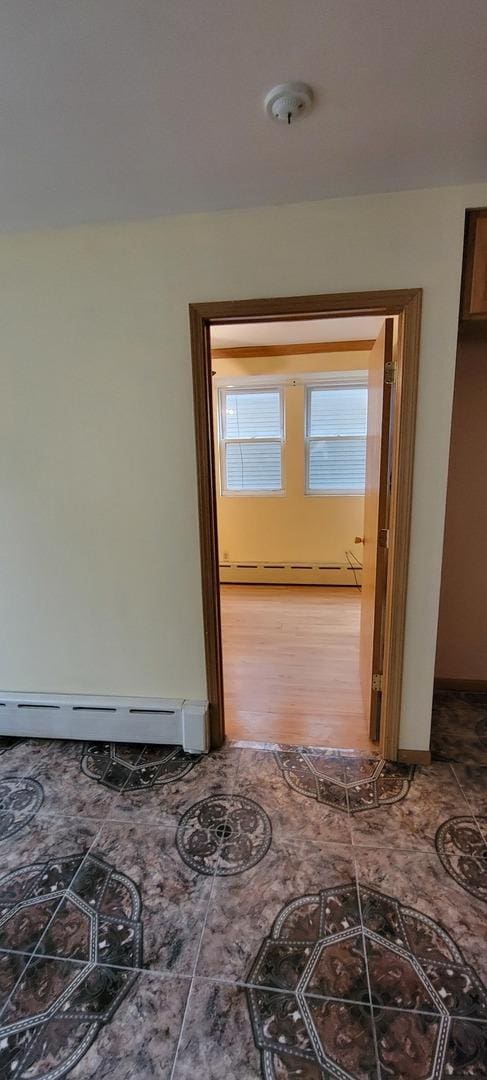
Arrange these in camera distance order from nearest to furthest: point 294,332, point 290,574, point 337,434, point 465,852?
point 465,852, point 294,332, point 337,434, point 290,574

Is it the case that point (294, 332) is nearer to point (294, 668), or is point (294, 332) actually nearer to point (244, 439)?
point (244, 439)

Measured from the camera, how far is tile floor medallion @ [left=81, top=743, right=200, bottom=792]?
1.92m

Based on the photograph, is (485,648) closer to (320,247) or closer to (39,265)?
(320,247)

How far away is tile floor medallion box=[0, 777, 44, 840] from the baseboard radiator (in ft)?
10.7

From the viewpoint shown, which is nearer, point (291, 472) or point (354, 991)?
point (354, 991)

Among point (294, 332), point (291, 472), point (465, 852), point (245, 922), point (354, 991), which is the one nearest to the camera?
point (354, 991)

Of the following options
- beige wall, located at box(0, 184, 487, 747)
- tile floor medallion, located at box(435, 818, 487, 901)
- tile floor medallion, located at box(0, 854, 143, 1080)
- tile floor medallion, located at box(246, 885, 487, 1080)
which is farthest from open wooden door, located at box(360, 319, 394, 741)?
tile floor medallion, located at box(0, 854, 143, 1080)

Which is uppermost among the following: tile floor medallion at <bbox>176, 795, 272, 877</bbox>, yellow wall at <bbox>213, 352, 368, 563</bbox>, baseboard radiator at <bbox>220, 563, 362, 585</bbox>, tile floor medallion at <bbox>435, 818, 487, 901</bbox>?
yellow wall at <bbox>213, 352, 368, 563</bbox>

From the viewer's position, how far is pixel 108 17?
99cm

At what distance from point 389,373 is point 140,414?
3.62 ft

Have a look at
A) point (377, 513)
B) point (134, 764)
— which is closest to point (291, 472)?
point (377, 513)

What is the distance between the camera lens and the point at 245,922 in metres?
1.31

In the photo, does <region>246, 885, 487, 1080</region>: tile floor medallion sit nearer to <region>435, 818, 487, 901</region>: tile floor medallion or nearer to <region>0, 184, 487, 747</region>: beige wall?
<region>435, 818, 487, 901</region>: tile floor medallion

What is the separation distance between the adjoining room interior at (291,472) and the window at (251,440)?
1cm
